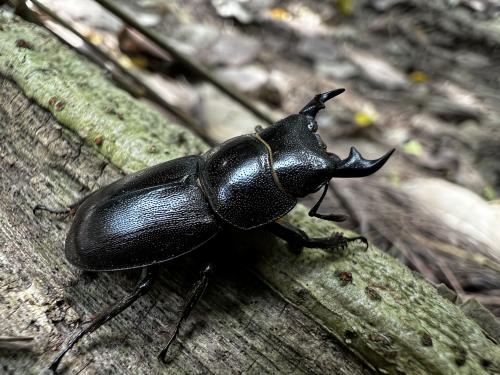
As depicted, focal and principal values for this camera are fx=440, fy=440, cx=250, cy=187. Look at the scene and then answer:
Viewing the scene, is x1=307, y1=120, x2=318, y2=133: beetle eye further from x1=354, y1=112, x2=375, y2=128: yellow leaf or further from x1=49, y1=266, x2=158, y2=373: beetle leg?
x1=354, y1=112, x2=375, y2=128: yellow leaf

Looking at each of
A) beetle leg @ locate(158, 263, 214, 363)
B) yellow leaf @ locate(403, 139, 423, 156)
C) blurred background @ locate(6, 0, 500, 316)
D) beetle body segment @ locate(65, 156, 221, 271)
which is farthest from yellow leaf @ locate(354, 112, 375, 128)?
beetle leg @ locate(158, 263, 214, 363)

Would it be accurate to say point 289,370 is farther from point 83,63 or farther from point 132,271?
point 83,63

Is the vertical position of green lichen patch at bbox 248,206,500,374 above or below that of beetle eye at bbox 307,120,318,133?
below

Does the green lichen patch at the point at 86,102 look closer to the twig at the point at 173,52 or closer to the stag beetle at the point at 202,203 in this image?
the stag beetle at the point at 202,203

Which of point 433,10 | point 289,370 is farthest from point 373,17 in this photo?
point 289,370

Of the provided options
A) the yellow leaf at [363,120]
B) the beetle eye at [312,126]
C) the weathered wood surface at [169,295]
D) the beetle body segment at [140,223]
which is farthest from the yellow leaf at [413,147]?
the beetle body segment at [140,223]

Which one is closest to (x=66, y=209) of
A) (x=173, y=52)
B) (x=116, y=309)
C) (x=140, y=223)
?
(x=140, y=223)
